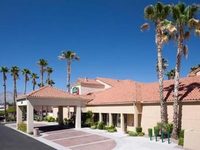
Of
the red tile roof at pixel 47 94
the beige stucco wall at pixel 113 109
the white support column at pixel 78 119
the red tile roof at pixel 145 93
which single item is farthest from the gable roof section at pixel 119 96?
the red tile roof at pixel 47 94

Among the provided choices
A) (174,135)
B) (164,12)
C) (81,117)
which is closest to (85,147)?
(174,135)

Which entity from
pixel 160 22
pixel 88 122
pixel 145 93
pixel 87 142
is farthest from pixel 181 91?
pixel 88 122

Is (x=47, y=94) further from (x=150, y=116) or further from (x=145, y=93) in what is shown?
(x=150, y=116)

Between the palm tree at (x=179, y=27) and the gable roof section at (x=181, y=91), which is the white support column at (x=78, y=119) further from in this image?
the palm tree at (x=179, y=27)

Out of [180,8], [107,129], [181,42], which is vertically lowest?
[107,129]

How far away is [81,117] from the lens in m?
45.7

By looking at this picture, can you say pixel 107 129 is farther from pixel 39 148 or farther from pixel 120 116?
pixel 39 148

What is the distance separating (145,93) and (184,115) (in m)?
8.58

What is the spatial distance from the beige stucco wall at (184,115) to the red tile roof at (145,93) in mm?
737

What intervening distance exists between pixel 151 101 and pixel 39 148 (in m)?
13.4

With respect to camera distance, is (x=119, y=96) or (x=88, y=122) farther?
(x=88, y=122)

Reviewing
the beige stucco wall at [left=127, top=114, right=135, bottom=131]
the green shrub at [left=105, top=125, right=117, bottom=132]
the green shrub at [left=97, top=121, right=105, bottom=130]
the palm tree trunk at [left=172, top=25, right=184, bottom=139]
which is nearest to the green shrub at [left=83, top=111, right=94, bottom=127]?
the green shrub at [left=97, top=121, right=105, bottom=130]

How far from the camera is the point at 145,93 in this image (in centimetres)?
3712

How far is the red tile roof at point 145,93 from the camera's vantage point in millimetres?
30400
